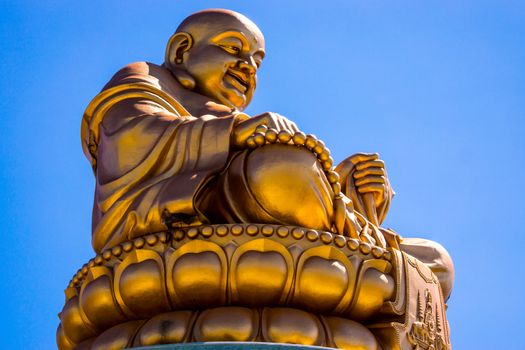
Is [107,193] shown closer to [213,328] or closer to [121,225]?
[121,225]

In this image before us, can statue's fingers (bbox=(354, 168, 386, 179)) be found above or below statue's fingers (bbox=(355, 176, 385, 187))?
above

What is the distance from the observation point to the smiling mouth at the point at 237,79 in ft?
19.6

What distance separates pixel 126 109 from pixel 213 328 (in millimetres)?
1315

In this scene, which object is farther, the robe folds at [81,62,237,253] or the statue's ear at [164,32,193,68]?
the statue's ear at [164,32,193,68]

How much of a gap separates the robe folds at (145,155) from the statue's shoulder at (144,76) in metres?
0.01

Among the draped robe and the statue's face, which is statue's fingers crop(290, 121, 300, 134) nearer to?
the draped robe

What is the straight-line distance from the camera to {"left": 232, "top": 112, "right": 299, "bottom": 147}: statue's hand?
194 inches

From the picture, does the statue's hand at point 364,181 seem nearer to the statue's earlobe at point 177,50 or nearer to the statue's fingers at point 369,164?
the statue's fingers at point 369,164

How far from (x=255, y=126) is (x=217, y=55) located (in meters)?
1.06

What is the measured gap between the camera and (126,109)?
5344 millimetres

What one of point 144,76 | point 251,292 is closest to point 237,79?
point 144,76

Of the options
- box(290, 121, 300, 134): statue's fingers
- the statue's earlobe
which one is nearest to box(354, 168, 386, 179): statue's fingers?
box(290, 121, 300, 134): statue's fingers

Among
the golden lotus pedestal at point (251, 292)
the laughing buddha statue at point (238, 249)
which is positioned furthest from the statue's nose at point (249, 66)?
the golden lotus pedestal at point (251, 292)

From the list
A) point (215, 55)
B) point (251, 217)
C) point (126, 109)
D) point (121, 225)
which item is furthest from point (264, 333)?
point (215, 55)
